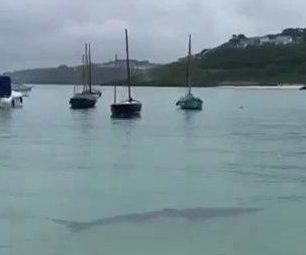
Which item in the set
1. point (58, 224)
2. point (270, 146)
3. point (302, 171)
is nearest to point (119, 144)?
point (270, 146)

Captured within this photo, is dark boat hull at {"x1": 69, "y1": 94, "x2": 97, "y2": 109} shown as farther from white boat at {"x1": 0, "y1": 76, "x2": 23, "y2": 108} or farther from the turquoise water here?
the turquoise water

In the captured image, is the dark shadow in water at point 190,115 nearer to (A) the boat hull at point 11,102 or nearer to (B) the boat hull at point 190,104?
(B) the boat hull at point 190,104

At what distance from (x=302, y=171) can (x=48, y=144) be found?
1909cm

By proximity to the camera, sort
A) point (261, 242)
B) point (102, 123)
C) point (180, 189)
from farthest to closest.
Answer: point (102, 123) → point (180, 189) → point (261, 242)

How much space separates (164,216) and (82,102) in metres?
76.6

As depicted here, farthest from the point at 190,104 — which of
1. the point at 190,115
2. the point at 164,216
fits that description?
the point at 164,216

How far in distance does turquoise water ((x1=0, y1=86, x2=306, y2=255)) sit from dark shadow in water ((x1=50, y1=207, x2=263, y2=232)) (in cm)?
38

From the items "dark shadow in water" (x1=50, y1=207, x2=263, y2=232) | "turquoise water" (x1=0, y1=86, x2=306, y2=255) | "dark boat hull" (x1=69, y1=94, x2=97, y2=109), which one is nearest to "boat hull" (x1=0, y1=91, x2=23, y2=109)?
"dark boat hull" (x1=69, y1=94, x2=97, y2=109)

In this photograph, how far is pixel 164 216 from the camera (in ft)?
71.0

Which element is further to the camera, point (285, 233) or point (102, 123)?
point (102, 123)

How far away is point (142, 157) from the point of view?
39.5 meters

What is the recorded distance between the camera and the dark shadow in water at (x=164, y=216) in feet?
67.7

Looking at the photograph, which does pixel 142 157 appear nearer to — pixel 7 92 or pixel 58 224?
pixel 58 224

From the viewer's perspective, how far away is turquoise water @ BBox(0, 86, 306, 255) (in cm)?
1850
